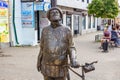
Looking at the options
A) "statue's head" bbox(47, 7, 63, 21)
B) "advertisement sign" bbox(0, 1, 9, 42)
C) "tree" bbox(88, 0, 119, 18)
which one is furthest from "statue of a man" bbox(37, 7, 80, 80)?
"tree" bbox(88, 0, 119, 18)

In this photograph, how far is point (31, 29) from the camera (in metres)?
21.0

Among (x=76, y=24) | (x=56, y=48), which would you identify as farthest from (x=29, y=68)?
(x=76, y=24)

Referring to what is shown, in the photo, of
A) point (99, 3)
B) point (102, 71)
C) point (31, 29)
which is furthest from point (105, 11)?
point (102, 71)

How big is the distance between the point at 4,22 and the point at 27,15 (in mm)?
1880

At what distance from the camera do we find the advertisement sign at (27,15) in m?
21.0

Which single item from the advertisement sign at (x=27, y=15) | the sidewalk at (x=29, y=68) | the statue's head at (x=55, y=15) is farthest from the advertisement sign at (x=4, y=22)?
the statue's head at (x=55, y=15)

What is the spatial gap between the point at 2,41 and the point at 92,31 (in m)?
22.8

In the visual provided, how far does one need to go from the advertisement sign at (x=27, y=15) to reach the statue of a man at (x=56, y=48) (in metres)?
→ 15.7

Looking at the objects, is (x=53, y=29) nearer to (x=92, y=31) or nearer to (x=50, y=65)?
(x=50, y=65)

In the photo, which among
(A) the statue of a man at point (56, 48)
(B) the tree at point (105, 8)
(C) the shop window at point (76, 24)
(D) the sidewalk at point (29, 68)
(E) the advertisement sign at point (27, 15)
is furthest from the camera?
(C) the shop window at point (76, 24)

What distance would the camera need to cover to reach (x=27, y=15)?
21062 millimetres

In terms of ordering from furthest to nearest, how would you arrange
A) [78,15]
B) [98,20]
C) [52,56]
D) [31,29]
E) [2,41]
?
[98,20], [78,15], [31,29], [2,41], [52,56]

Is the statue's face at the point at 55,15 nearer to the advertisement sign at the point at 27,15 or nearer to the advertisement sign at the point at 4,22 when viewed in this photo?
the advertisement sign at the point at 4,22

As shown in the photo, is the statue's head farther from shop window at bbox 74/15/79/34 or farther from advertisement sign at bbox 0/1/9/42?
shop window at bbox 74/15/79/34
